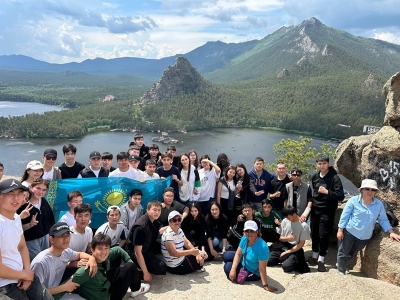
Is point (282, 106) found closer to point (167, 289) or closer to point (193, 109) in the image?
point (193, 109)

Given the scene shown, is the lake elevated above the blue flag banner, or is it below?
below

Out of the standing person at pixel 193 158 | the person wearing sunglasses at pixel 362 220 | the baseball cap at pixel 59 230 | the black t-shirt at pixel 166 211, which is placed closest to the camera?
the baseball cap at pixel 59 230

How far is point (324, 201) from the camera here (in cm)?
661

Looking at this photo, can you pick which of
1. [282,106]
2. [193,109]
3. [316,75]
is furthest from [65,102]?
[316,75]

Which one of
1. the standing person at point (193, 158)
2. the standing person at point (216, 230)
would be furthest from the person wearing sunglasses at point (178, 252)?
the standing person at point (193, 158)

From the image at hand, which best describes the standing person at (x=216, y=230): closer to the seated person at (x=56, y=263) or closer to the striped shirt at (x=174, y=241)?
the striped shirt at (x=174, y=241)

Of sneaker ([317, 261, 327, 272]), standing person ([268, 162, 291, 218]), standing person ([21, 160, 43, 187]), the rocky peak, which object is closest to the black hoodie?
standing person ([268, 162, 291, 218])

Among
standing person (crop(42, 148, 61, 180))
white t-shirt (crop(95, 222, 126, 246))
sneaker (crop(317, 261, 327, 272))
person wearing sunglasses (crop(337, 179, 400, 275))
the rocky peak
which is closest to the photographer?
white t-shirt (crop(95, 222, 126, 246))

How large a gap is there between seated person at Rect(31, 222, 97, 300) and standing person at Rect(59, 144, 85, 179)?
2.64 m

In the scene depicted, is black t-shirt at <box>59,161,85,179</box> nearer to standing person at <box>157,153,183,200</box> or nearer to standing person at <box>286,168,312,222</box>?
standing person at <box>157,153,183,200</box>

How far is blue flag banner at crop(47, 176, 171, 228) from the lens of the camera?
22.2 ft

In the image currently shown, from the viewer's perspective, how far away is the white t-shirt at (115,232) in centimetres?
565

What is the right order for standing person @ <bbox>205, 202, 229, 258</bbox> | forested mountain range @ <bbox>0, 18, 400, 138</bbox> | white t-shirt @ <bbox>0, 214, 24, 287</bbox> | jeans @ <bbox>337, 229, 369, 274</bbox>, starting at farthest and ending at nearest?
1. forested mountain range @ <bbox>0, 18, 400, 138</bbox>
2. standing person @ <bbox>205, 202, 229, 258</bbox>
3. jeans @ <bbox>337, 229, 369, 274</bbox>
4. white t-shirt @ <bbox>0, 214, 24, 287</bbox>

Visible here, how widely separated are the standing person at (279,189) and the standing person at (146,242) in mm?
2852
